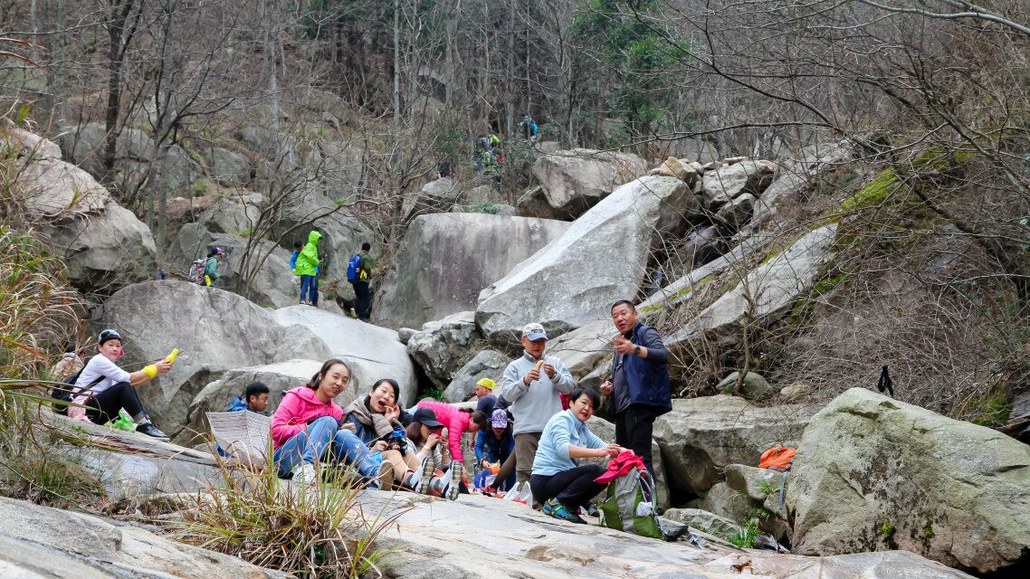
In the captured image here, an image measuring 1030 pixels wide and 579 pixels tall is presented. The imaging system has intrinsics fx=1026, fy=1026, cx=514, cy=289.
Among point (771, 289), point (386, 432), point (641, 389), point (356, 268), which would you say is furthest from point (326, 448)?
point (356, 268)

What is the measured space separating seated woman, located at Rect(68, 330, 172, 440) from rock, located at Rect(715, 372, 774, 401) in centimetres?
559

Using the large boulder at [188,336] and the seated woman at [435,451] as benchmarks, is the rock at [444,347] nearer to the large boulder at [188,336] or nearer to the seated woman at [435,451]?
the large boulder at [188,336]

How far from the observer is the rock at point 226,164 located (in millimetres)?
28406

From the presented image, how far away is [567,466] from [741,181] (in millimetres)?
9326

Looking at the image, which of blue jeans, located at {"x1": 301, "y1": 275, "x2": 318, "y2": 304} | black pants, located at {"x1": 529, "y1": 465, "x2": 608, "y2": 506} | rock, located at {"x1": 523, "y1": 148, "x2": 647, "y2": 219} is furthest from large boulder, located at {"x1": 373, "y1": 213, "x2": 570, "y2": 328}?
black pants, located at {"x1": 529, "y1": 465, "x2": 608, "y2": 506}

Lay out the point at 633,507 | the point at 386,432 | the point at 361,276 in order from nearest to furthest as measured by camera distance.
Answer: the point at 633,507
the point at 386,432
the point at 361,276

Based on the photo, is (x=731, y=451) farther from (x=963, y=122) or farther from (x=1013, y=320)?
(x=963, y=122)

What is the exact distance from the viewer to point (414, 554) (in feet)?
15.8

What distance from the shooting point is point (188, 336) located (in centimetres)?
1473

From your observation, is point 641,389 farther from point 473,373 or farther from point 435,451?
point 473,373

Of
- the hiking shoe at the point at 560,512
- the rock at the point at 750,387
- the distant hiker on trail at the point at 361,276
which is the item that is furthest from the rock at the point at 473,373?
the hiking shoe at the point at 560,512

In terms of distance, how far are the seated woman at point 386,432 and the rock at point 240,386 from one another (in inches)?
202

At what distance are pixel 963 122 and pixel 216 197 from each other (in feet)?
70.8

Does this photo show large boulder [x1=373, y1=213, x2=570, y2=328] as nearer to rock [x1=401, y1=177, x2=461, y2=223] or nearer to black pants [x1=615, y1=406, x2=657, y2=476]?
rock [x1=401, y1=177, x2=461, y2=223]
